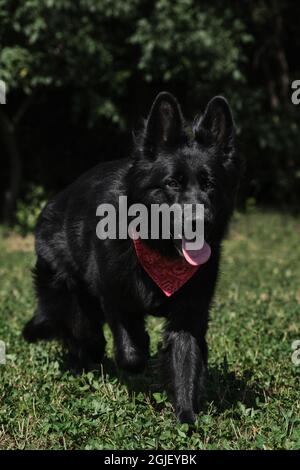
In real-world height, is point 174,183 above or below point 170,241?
above

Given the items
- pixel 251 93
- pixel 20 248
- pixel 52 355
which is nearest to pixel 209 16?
pixel 251 93

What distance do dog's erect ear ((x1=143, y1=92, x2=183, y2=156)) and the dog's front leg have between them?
96 centimetres

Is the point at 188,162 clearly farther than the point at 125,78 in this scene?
No

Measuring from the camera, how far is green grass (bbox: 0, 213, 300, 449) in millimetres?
3502

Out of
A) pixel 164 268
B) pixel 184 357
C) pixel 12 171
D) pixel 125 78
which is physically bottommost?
pixel 184 357

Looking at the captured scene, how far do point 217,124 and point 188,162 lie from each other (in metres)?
0.34

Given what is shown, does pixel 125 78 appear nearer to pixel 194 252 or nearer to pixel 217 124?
pixel 217 124

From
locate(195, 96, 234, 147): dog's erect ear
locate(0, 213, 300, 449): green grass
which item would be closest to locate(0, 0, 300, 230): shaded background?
locate(0, 213, 300, 449): green grass

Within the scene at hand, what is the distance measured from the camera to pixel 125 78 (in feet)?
40.0

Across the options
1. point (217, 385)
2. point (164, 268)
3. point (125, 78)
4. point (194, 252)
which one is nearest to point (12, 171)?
point (125, 78)

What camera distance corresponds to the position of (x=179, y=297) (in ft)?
13.1

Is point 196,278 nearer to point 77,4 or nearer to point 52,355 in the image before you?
point 52,355

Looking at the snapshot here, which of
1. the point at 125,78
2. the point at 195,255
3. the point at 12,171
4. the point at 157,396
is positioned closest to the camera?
the point at 195,255

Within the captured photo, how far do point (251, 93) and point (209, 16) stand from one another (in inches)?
62.4
